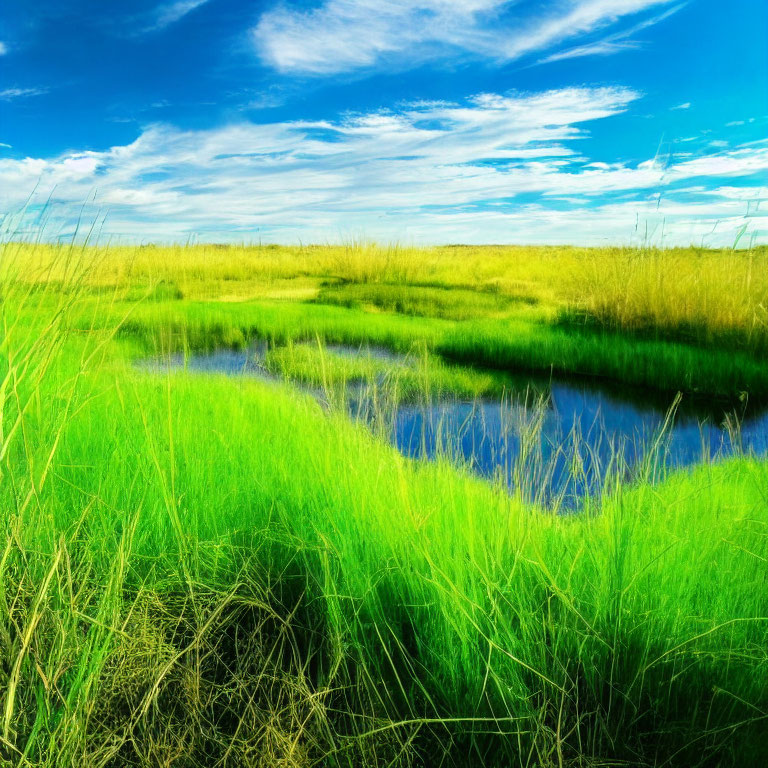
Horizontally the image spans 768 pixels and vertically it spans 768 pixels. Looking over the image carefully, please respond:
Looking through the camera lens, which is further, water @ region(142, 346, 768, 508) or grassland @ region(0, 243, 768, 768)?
water @ region(142, 346, 768, 508)

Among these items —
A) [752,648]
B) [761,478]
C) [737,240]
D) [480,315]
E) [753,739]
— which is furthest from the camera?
[480,315]

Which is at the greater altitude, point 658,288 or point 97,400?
point 658,288

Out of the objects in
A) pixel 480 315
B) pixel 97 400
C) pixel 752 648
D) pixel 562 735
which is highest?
pixel 480 315

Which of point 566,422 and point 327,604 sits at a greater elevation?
point 566,422

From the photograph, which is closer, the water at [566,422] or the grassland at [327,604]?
the grassland at [327,604]

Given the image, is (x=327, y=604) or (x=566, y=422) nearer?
(x=327, y=604)

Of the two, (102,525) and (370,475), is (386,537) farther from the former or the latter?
(102,525)

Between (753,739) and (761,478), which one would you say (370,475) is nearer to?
(753,739)

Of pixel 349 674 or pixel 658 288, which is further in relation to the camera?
pixel 658 288

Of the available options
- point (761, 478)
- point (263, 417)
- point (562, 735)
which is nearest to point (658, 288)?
point (761, 478)

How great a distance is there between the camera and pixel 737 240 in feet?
15.6

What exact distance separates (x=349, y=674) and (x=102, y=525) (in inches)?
32.8

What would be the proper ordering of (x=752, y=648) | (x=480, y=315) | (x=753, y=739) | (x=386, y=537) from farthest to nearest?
1. (x=480, y=315)
2. (x=386, y=537)
3. (x=752, y=648)
4. (x=753, y=739)

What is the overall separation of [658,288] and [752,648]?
433 centimetres
